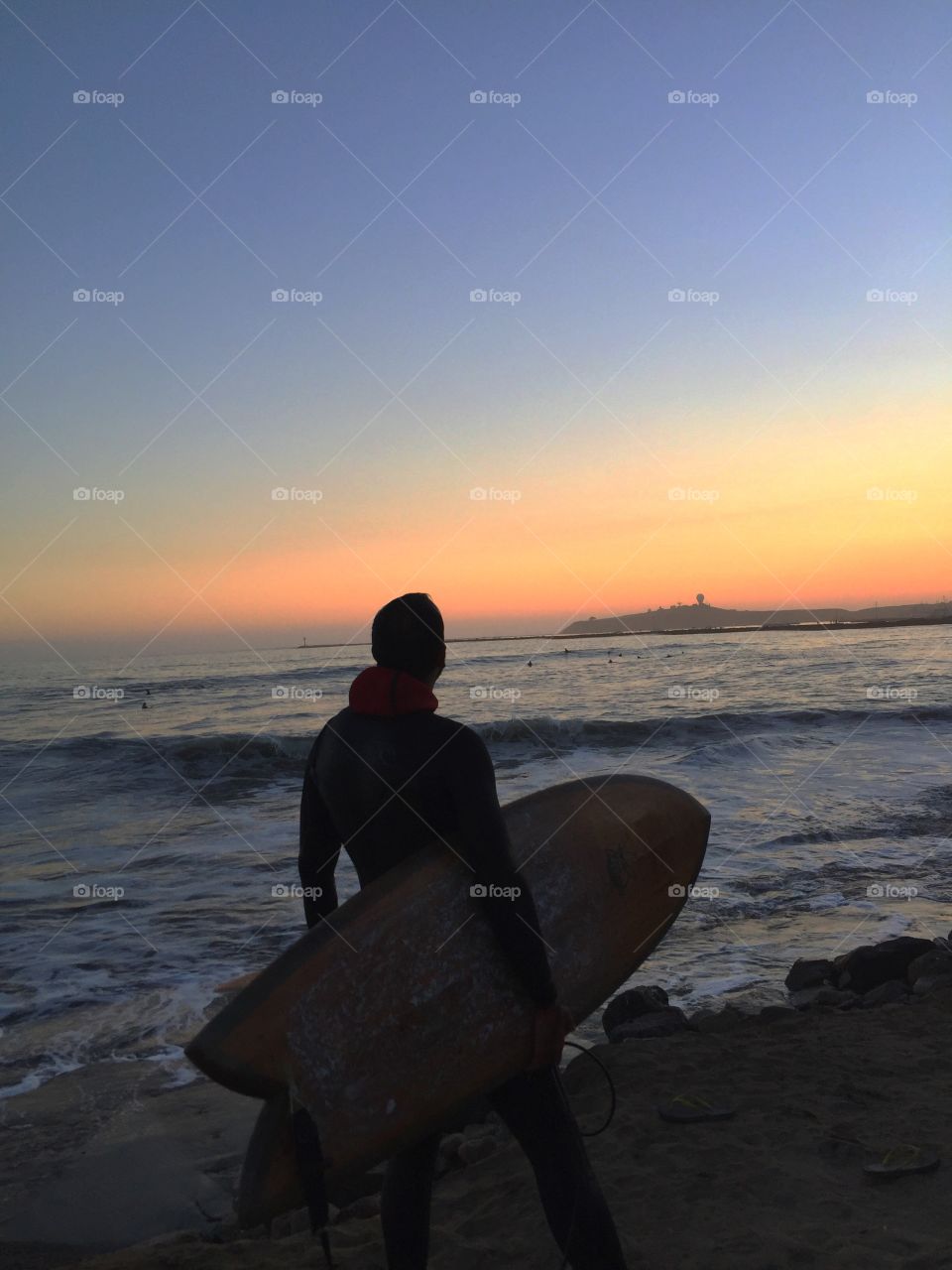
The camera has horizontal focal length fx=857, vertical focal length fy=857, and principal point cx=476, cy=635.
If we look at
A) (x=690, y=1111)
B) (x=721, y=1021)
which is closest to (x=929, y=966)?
(x=721, y=1021)

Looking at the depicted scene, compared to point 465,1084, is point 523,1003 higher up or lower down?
higher up

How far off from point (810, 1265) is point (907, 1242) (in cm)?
30

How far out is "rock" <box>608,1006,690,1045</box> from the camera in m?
4.39

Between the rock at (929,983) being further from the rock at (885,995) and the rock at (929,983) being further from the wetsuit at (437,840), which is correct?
the wetsuit at (437,840)

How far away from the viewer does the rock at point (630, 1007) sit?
182 inches

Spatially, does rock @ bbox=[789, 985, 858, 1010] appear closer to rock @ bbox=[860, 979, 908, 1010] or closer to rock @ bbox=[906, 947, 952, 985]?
rock @ bbox=[860, 979, 908, 1010]

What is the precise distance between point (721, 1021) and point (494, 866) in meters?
3.13

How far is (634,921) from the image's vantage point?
2898 mm

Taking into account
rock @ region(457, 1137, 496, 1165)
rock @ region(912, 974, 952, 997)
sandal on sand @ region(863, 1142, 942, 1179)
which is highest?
sandal on sand @ region(863, 1142, 942, 1179)

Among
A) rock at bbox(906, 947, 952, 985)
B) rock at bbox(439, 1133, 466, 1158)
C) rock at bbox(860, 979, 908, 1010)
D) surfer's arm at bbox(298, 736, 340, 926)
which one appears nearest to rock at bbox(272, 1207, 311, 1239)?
rock at bbox(439, 1133, 466, 1158)

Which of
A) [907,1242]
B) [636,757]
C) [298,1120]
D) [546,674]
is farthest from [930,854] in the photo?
[546,674]

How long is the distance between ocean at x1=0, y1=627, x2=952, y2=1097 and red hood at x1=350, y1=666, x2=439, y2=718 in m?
3.51

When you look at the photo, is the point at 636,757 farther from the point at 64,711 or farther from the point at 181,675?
the point at 181,675

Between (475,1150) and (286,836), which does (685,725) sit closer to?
(286,836)
